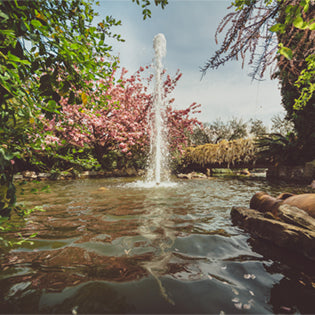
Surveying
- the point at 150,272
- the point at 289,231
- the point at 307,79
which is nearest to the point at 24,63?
the point at 150,272

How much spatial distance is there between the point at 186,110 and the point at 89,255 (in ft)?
43.5

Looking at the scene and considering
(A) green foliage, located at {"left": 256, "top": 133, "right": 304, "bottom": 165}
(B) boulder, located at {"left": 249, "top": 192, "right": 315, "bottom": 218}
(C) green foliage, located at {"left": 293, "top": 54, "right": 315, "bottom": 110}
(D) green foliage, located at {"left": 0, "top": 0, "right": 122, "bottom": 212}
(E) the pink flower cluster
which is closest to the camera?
(D) green foliage, located at {"left": 0, "top": 0, "right": 122, "bottom": 212}

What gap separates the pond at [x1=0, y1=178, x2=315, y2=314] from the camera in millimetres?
1091

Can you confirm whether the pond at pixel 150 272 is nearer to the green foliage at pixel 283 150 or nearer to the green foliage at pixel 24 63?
the green foliage at pixel 24 63

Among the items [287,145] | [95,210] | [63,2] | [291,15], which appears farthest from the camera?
[287,145]

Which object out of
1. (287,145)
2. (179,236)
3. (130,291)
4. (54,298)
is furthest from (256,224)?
(287,145)

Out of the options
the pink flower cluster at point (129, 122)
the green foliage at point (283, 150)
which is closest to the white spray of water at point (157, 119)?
the pink flower cluster at point (129, 122)

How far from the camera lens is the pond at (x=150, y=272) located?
3.58 ft

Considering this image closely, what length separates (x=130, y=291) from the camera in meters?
1.21

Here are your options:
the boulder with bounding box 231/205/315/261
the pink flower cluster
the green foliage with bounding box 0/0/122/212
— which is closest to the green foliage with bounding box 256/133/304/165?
the pink flower cluster

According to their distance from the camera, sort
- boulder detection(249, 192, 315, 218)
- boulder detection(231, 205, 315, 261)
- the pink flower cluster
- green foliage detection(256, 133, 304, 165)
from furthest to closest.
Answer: the pink flower cluster, green foliage detection(256, 133, 304, 165), boulder detection(249, 192, 315, 218), boulder detection(231, 205, 315, 261)

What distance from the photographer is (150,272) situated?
1.42 metres

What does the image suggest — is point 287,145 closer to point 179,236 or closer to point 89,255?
point 179,236

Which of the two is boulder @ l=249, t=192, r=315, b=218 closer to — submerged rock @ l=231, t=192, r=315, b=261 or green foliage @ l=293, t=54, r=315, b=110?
submerged rock @ l=231, t=192, r=315, b=261
